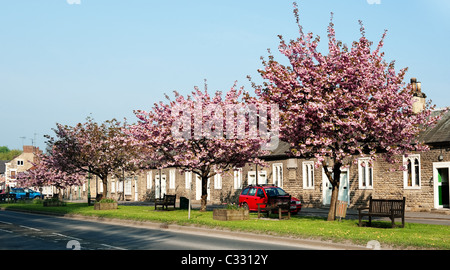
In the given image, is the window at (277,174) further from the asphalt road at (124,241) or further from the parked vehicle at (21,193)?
the parked vehicle at (21,193)

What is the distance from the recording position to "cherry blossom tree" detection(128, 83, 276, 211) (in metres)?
27.3

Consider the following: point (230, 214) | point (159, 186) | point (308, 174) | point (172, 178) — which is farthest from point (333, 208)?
point (159, 186)

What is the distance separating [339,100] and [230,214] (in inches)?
264

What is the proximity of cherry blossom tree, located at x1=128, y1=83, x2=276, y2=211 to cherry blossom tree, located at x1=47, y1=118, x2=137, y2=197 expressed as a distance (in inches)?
436

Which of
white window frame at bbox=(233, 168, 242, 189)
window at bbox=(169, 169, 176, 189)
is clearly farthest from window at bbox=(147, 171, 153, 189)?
white window frame at bbox=(233, 168, 242, 189)

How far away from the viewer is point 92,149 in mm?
39688

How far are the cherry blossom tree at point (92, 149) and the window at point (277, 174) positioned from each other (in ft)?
36.2

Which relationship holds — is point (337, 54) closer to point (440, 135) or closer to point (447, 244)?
point (447, 244)

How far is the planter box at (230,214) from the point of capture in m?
22.2

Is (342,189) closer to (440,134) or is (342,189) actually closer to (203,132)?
(440,134)

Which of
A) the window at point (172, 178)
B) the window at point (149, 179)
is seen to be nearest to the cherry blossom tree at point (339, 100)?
the window at point (172, 178)

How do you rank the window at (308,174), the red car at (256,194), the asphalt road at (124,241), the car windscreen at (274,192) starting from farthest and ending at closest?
the window at (308,174) < the car windscreen at (274,192) < the red car at (256,194) < the asphalt road at (124,241)
